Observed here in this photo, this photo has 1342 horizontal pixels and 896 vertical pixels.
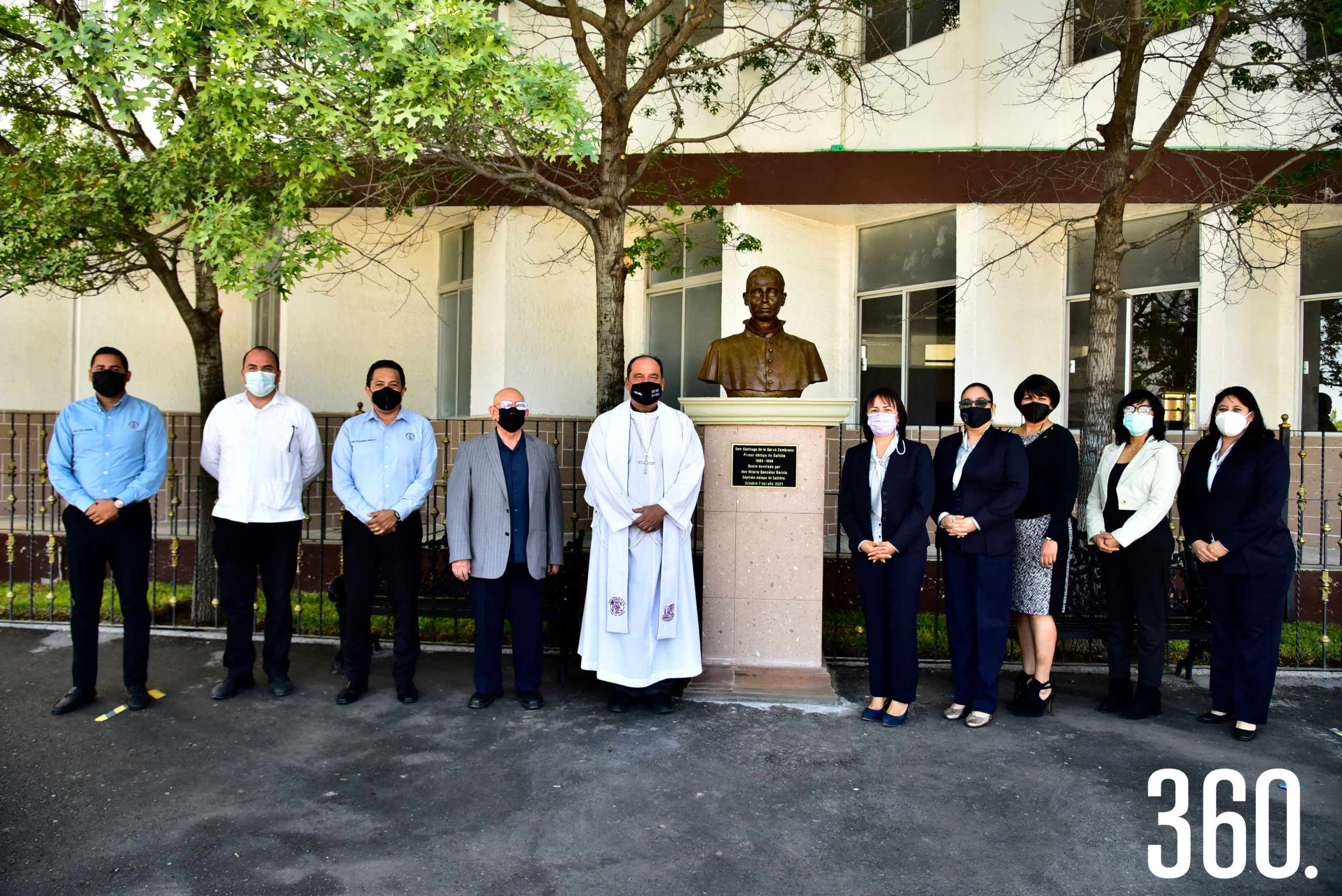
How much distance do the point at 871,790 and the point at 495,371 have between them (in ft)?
23.5

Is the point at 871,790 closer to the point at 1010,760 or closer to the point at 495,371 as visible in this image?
the point at 1010,760

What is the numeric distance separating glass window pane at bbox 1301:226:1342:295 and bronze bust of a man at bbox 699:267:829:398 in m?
5.97

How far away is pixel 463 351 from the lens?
11.7 m

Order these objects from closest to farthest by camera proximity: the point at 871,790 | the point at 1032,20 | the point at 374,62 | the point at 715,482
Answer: the point at 871,790
the point at 374,62
the point at 715,482
the point at 1032,20

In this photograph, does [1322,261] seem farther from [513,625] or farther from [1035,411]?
[513,625]

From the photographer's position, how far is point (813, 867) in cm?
358

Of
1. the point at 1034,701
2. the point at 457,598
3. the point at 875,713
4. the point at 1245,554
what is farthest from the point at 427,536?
the point at 1245,554

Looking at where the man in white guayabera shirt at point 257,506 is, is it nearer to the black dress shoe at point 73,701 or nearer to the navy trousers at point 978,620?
the black dress shoe at point 73,701

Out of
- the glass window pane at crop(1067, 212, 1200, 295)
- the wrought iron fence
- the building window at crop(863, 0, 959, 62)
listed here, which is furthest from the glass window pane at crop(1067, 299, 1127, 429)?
the building window at crop(863, 0, 959, 62)

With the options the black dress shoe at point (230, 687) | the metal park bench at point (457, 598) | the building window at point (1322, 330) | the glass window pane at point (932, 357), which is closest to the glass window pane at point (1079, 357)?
the glass window pane at point (932, 357)

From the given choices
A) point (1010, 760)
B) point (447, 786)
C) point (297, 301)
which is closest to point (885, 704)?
point (1010, 760)

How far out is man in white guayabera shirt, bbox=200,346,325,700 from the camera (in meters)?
5.55

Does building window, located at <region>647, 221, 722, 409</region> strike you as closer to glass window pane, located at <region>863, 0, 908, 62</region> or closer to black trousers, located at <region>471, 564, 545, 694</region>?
glass window pane, located at <region>863, 0, 908, 62</region>

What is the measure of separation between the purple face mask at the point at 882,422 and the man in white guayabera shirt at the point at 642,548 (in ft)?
3.29
